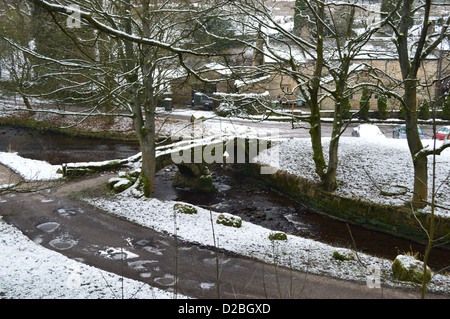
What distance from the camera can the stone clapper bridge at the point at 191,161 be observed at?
1678cm

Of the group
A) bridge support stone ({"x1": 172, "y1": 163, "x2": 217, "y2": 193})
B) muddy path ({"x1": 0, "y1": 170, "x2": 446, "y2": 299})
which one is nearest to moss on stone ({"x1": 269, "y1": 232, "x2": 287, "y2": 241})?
muddy path ({"x1": 0, "y1": 170, "x2": 446, "y2": 299})

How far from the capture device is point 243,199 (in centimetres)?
1730

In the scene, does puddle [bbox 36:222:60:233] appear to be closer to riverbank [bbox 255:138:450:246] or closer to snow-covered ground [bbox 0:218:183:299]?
snow-covered ground [bbox 0:218:183:299]

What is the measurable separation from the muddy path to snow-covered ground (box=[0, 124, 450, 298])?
0.46m

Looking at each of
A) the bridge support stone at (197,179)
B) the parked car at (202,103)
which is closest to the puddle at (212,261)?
the bridge support stone at (197,179)

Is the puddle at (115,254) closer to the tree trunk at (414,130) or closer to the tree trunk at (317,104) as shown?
the tree trunk at (317,104)

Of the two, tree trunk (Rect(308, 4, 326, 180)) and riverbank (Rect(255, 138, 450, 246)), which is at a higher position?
tree trunk (Rect(308, 4, 326, 180))

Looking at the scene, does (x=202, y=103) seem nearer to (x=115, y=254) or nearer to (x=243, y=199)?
(x=243, y=199)

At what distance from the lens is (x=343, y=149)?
18.9 meters

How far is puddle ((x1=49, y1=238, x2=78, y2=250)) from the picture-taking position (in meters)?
10.2

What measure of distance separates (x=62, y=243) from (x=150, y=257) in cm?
249

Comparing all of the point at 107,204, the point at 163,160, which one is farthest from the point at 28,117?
the point at 107,204

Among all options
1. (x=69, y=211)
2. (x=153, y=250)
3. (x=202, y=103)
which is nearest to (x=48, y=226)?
(x=69, y=211)
